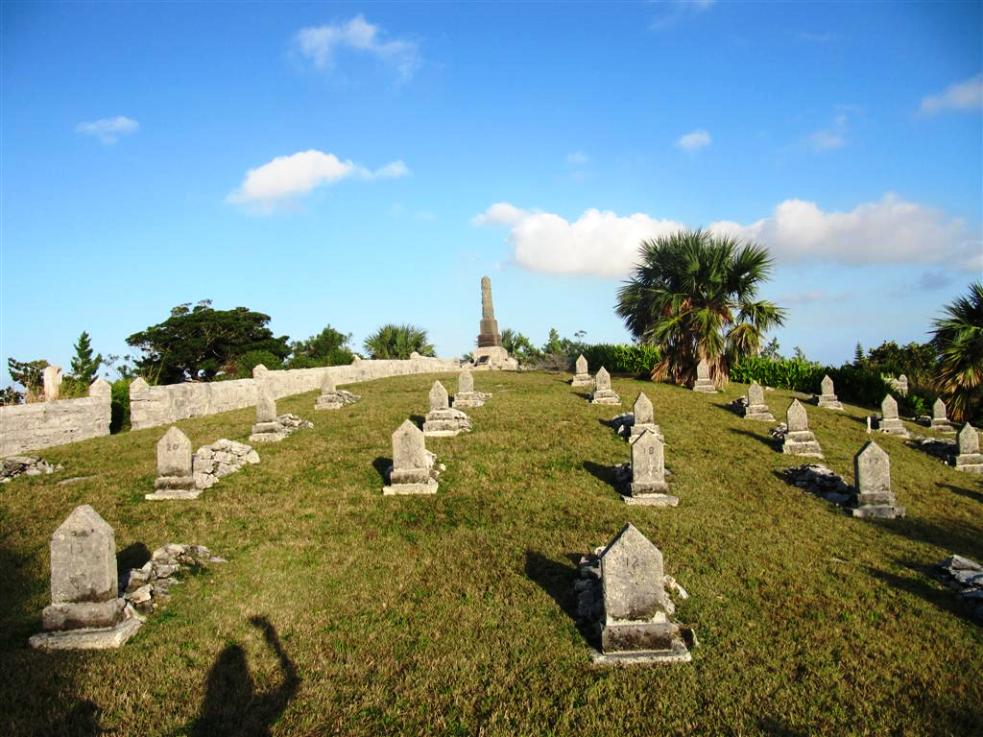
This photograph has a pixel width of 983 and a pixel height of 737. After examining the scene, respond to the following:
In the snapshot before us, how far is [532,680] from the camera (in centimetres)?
695

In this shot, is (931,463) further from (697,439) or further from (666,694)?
(666,694)

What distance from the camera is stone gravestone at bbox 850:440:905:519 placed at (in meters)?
13.3

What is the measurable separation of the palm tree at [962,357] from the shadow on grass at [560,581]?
2067 centimetres

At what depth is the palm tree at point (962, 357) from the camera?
912 inches

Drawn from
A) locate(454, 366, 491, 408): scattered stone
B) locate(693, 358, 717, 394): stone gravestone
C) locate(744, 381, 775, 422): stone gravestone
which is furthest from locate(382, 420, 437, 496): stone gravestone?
locate(693, 358, 717, 394): stone gravestone

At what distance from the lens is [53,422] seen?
17.9m

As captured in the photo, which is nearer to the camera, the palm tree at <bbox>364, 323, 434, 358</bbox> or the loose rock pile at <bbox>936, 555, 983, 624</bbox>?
the loose rock pile at <bbox>936, 555, 983, 624</bbox>

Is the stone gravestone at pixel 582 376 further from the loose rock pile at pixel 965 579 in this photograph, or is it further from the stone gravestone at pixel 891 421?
the loose rock pile at pixel 965 579

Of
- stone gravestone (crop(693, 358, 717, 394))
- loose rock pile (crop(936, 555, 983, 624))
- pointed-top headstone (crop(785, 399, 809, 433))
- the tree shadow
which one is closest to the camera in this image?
loose rock pile (crop(936, 555, 983, 624))

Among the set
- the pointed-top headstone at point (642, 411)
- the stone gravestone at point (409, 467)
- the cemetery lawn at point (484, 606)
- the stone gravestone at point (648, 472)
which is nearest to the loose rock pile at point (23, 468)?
the cemetery lawn at point (484, 606)

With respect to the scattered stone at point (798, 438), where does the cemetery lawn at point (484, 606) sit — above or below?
below

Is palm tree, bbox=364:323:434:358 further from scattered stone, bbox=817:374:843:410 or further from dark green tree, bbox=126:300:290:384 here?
scattered stone, bbox=817:374:843:410

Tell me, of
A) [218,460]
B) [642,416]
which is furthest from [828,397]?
[218,460]

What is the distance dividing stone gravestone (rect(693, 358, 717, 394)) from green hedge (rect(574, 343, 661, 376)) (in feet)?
15.2
